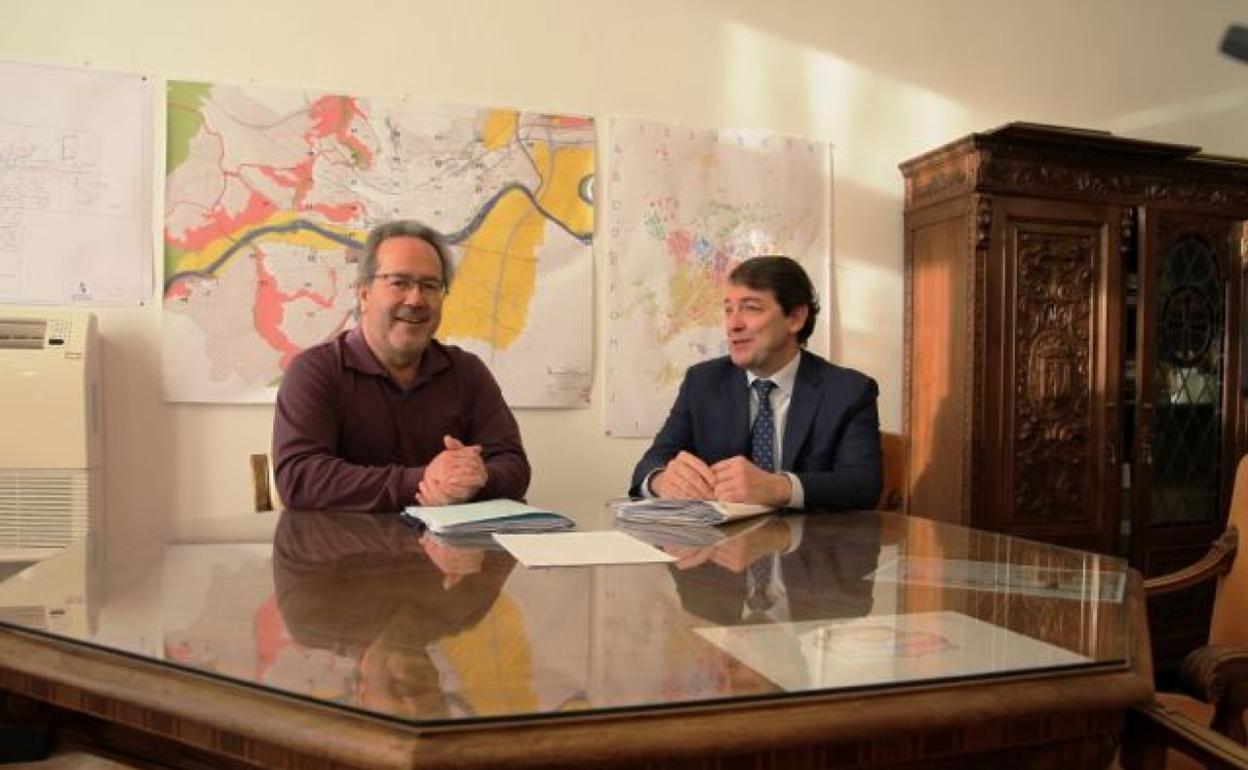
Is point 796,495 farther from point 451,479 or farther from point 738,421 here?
point 451,479

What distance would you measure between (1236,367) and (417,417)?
3.16 meters

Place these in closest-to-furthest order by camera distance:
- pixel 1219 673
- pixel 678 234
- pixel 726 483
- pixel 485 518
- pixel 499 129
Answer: pixel 1219 673, pixel 485 518, pixel 726 483, pixel 499 129, pixel 678 234

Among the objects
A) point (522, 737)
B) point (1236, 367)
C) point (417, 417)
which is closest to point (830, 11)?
point (1236, 367)

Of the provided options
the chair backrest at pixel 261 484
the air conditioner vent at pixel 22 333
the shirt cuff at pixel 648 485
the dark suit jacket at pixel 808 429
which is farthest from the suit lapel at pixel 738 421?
the air conditioner vent at pixel 22 333

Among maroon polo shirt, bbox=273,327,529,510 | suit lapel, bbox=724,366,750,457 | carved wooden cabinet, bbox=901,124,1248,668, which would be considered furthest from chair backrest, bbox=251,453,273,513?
carved wooden cabinet, bbox=901,124,1248,668

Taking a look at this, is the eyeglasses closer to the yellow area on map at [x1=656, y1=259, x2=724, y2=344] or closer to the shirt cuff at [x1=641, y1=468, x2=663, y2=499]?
the shirt cuff at [x1=641, y1=468, x2=663, y2=499]

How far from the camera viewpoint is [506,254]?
10.1 feet

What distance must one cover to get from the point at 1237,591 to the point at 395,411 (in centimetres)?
179

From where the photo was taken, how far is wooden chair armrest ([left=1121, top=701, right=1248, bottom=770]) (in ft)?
3.17

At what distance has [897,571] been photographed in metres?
1.33

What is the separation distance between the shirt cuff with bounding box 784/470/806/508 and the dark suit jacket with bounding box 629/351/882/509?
14 mm

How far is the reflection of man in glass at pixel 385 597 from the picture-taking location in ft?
2.59

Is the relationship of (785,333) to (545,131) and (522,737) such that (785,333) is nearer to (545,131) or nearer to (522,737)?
(545,131)

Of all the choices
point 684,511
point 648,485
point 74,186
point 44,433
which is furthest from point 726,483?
point 74,186
